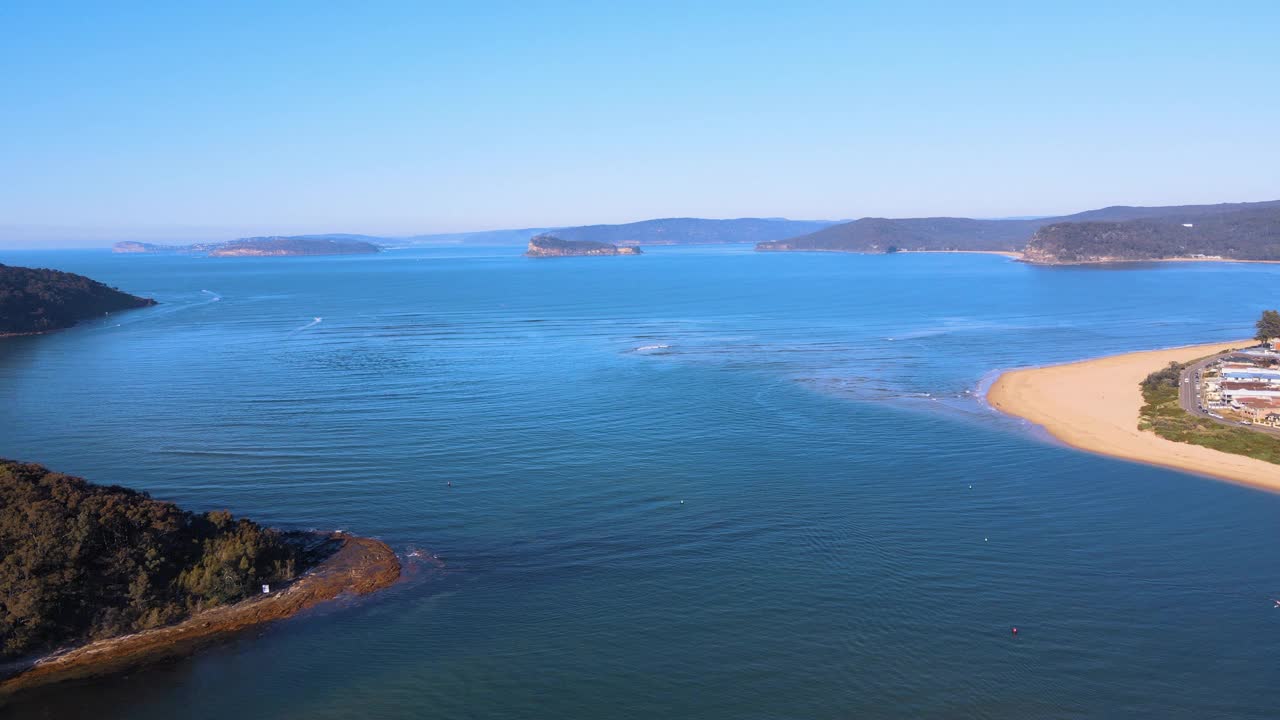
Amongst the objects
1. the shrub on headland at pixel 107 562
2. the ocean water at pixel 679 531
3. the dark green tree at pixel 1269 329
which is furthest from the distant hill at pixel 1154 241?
the shrub on headland at pixel 107 562

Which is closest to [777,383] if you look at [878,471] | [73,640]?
[878,471]

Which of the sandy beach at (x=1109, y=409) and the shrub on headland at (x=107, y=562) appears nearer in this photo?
the shrub on headland at (x=107, y=562)

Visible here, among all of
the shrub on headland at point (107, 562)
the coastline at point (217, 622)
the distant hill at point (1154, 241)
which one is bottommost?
the coastline at point (217, 622)

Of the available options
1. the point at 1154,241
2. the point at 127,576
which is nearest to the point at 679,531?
the point at 127,576

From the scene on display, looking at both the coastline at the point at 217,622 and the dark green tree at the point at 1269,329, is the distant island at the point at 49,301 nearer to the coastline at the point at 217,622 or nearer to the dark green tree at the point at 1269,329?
the coastline at the point at 217,622

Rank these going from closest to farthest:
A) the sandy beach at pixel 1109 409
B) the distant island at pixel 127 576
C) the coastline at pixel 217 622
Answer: the coastline at pixel 217 622
the distant island at pixel 127 576
the sandy beach at pixel 1109 409

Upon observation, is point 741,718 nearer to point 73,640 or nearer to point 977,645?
point 977,645

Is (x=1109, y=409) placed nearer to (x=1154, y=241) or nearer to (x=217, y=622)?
(x=217, y=622)
